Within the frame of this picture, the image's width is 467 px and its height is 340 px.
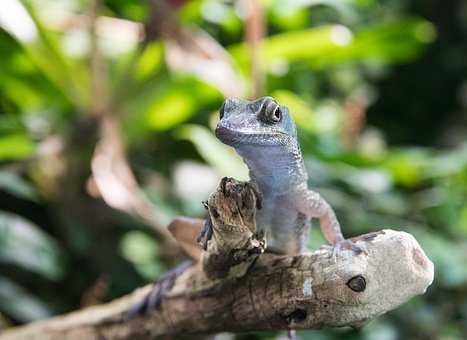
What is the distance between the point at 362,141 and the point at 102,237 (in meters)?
2.00

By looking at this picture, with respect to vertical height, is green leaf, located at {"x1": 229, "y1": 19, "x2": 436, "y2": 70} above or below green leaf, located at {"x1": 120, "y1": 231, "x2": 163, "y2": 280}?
above

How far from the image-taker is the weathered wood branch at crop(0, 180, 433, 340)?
126 centimetres

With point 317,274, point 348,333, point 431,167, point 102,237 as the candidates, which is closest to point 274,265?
point 317,274

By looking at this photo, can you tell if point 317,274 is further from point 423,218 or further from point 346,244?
point 423,218

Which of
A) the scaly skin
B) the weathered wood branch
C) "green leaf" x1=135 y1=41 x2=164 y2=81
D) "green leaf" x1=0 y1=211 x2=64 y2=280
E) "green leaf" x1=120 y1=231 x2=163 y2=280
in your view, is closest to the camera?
the weathered wood branch

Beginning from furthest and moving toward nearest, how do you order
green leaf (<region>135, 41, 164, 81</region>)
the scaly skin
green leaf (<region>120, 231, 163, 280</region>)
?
green leaf (<region>135, 41, 164, 81</region>), green leaf (<region>120, 231, 163, 280</region>), the scaly skin

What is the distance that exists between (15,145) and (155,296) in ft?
3.59

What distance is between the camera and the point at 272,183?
60.6 inches

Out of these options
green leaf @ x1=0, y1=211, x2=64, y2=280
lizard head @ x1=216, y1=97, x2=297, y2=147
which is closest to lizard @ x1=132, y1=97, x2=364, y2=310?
lizard head @ x1=216, y1=97, x2=297, y2=147

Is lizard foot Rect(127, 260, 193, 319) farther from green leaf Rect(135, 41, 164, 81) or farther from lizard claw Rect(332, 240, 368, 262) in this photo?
green leaf Rect(135, 41, 164, 81)

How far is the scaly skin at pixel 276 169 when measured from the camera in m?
1.36

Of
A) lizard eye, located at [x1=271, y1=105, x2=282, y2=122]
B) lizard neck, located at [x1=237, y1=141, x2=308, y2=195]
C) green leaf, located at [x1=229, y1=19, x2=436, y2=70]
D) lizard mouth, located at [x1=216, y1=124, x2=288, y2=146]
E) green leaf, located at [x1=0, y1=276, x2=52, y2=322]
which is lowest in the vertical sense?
green leaf, located at [x1=0, y1=276, x2=52, y2=322]

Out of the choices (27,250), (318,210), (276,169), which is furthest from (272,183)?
(27,250)

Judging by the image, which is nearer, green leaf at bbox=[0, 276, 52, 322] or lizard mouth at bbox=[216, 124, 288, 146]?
lizard mouth at bbox=[216, 124, 288, 146]
